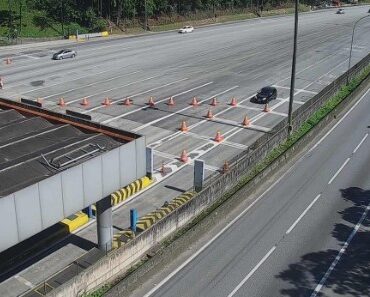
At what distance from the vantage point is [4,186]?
1603cm

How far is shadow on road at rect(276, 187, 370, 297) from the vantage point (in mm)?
19766

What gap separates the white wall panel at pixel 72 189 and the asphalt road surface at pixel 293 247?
4.92 meters

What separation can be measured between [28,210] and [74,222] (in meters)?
8.76

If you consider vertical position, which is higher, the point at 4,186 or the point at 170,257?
the point at 4,186

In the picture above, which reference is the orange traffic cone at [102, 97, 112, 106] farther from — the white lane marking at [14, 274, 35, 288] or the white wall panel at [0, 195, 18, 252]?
the white wall panel at [0, 195, 18, 252]

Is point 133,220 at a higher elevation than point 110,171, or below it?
below

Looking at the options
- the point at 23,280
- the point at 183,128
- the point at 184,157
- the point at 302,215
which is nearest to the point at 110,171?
the point at 23,280

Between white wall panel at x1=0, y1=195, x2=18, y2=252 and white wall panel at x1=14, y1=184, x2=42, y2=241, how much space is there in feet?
0.49

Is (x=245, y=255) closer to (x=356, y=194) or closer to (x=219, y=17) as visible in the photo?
(x=356, y=194)

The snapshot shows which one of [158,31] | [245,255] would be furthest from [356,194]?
[158,31]

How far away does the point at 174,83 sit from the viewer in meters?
50.9

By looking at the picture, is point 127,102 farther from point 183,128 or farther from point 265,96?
point 265,96

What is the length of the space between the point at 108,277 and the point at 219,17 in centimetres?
9647

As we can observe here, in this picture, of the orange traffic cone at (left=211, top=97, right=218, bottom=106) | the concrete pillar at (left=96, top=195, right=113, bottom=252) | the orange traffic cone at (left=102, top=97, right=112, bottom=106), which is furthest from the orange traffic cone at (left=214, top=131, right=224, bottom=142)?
the concrete pillar at (left=96, top=195, right=113, bottom=252)
